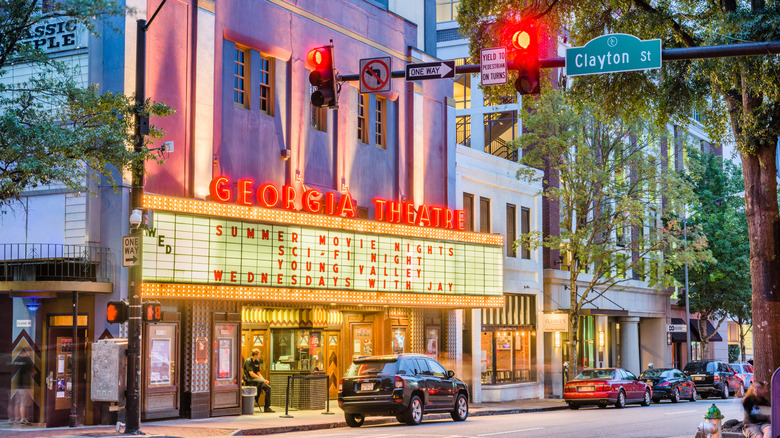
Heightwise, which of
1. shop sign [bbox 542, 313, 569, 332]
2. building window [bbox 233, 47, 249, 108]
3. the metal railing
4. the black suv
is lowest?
the black suv

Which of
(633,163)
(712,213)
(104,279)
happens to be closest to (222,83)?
(104,279)

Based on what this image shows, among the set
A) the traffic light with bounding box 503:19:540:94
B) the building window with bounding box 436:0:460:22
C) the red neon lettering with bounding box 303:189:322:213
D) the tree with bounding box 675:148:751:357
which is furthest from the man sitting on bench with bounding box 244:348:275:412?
the tree with bounding box 675:148:751:357

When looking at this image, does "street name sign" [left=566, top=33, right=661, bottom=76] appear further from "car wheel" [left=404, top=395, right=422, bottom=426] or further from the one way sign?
"car wheel" [left=404, top=395, right=422, bottom=426]

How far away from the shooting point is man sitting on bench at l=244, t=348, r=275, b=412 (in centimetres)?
2686

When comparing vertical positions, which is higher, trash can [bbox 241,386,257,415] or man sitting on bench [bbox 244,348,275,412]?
man sitting on bench [bbox 244,348,275,412]

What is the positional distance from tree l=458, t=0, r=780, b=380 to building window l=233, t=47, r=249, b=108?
7.91 meters

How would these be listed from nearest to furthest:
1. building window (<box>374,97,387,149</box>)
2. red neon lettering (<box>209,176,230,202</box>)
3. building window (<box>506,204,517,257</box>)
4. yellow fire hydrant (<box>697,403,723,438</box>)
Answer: yellow fire hydrant (<box>697,403,723,438</box>), red neon lettering (<box>209,176,230,202</box>), building window (<box>374,97,387,149</box>), building window (<box>506,204,517,257</box>)

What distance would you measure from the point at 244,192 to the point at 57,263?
16.9ft

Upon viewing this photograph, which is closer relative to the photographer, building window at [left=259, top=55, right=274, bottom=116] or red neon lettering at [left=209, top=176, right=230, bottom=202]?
red neon lettering at [left=209, top=176, right=230, bottom=202]

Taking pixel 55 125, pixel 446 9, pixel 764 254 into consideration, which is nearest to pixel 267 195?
pixel 55 125

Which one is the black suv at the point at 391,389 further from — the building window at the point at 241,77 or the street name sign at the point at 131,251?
the building window at the point at 241,77

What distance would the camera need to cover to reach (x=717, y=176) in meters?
56.6

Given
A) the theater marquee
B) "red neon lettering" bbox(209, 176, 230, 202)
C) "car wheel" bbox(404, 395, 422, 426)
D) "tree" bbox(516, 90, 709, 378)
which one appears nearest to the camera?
the theater marquee

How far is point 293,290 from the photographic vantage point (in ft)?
86.2
